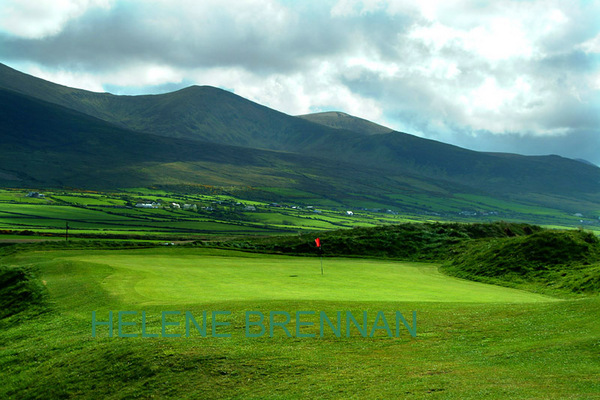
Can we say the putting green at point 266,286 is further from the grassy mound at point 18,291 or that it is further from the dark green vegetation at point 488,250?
the dark green vegetation at point 488,250

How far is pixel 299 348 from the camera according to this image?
58.8 feet

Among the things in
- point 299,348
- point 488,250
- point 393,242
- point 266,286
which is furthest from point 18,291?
point 393,242

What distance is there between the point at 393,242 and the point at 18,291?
49.3 m

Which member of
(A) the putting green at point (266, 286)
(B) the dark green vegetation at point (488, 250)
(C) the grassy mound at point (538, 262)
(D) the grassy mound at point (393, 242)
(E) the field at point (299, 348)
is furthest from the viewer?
(D) the grassy mound at point (393, 242)

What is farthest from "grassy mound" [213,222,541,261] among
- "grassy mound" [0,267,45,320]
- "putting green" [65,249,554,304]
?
"grassy mound" [0,267,45,320]

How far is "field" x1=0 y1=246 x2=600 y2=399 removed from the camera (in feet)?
46.7

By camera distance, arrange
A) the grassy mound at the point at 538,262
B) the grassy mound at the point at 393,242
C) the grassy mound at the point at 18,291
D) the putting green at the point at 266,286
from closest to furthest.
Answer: the putting green at the point at 266,286 < the grassy mound at the point at 18,291 < the grassy mound at the point at 538,262 < the grassy mound at the point at 393,242

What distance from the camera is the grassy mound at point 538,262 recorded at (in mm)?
38794

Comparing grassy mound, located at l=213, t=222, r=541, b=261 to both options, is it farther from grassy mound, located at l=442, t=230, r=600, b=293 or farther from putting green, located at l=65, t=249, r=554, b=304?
putting green, located at l=65, t=249, r=554, b=304

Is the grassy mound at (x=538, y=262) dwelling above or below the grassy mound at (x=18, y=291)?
above

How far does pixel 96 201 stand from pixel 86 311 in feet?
563

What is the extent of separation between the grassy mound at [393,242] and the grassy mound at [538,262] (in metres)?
12.7

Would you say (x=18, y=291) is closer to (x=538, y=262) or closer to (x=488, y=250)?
(x=538, y=262)

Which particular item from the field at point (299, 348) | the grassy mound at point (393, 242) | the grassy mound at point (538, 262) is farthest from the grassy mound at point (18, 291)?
the grassy mound at point (538, 262)
